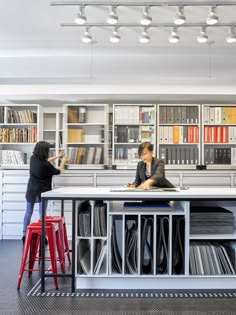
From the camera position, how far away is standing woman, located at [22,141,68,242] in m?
5.00

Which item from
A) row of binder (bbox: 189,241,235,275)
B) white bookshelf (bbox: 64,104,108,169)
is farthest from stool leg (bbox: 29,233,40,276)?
white bookshelf (bbox: 64,104,108,169)

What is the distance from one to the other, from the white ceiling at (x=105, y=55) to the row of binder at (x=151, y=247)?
2.38 meters

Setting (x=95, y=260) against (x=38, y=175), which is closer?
(x=95, y=260)

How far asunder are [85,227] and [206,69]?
3.46 metres

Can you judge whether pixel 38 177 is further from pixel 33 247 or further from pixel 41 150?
pixel 33 247

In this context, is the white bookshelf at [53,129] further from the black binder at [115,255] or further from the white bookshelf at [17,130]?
the black binder at [115,255]

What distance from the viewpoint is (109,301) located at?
3.05 m

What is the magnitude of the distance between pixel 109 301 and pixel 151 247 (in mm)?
614

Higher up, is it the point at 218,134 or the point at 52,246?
the point at 218,134

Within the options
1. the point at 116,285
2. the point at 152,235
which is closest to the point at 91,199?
Answer: the point at 152,235

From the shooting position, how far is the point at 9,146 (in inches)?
244

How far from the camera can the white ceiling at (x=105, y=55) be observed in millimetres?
4250

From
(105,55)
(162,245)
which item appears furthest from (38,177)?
(162,245)

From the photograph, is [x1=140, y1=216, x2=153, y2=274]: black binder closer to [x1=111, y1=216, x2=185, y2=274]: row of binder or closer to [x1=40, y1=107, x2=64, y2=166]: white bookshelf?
[x1=111, y1=216, x2=185, y2=274]: row of binder
